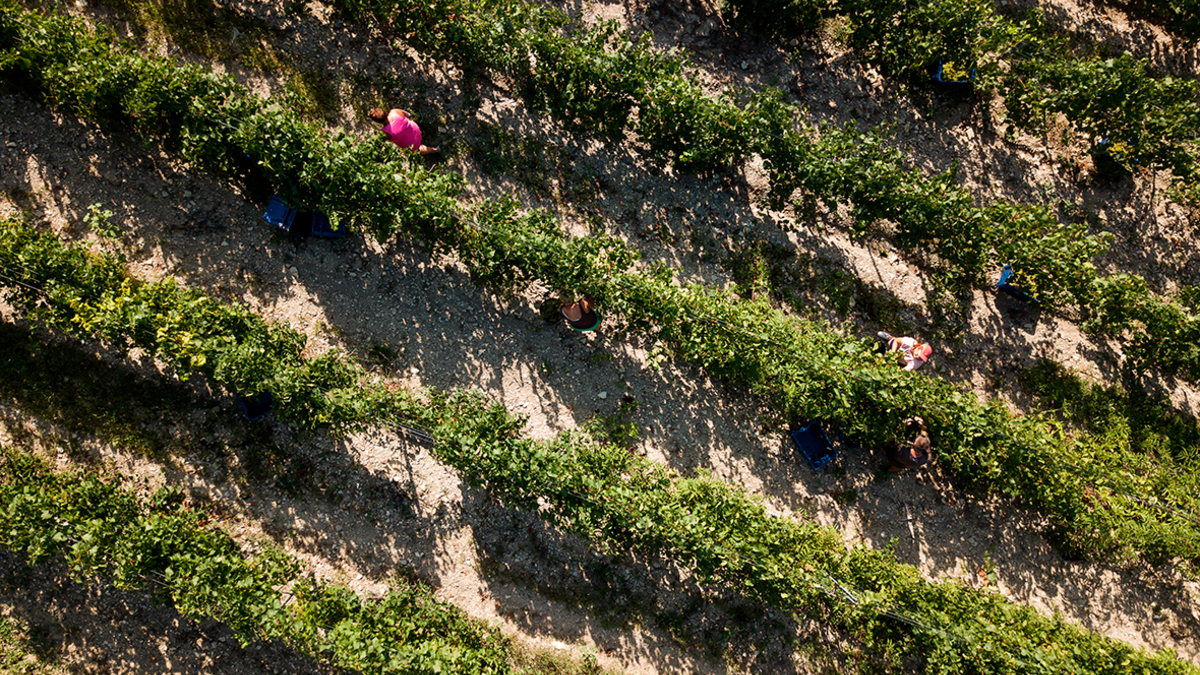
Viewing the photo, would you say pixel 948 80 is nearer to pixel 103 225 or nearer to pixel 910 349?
pixel 910 349

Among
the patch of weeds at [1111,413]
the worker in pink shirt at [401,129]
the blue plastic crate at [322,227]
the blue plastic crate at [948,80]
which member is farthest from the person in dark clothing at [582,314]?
the patch of weeds at [1111,413]

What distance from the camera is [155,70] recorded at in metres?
8.96

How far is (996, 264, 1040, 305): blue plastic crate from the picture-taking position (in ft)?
35.0

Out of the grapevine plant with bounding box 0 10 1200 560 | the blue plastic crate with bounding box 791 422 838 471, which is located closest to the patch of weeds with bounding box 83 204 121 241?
the grapevine plant with bounding box 0 10 1200 560

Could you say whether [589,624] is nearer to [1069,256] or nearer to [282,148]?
[282,148]

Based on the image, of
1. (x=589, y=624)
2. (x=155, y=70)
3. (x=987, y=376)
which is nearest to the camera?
(x=155, y=70)

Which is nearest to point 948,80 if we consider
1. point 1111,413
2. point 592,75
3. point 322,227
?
point 592,75

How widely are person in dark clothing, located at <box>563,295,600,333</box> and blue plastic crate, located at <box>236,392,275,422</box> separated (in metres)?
4.46

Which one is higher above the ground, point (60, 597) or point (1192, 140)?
point (1192, 140)

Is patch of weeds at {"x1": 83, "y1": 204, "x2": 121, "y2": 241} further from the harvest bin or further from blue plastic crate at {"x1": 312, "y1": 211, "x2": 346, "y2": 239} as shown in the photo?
the harvest bin

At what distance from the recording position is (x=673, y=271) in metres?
10.3

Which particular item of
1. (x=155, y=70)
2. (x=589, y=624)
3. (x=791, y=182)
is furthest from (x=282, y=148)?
(x=589, y=624)

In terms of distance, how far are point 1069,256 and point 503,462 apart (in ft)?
28.5

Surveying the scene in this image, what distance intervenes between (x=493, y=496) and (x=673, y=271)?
4355mm
